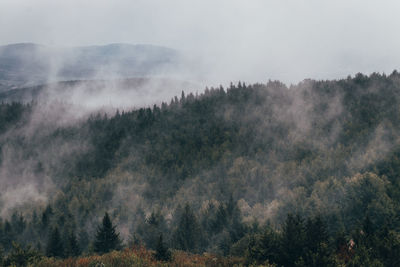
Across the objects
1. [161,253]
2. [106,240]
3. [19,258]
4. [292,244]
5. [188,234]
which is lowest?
[188,234]

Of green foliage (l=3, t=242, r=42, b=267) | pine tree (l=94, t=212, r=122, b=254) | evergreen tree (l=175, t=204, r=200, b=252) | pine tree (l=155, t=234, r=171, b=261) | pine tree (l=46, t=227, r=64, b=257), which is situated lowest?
evergreen tree (l=175, t=204, r=200, b=252)

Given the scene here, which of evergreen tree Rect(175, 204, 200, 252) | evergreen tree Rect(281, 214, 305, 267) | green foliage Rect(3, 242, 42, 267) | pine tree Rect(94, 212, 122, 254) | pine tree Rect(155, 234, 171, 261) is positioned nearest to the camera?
green foliage Rect(3, 242, 42, 267)

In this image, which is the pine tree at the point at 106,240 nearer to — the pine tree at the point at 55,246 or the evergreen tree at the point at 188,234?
the pine tree at the point at 55,246

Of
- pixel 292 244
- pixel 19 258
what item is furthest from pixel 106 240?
pixel 292 244

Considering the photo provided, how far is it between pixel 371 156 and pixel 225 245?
366ft

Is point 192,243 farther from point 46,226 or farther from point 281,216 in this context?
point 46,226

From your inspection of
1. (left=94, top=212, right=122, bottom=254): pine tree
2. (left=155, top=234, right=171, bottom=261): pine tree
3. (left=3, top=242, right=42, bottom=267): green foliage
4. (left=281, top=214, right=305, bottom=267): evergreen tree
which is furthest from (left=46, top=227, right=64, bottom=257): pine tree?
(left=281, top=214, right=305, bottom=267): evergreen tree

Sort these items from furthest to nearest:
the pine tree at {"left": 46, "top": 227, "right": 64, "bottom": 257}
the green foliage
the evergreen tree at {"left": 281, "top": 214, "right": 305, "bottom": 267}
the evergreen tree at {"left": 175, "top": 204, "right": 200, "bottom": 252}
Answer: the evergreen tree at {"left": 175, "top": 204, "right": 200, "bottom": 252} → the pine tree at {"left": 46, "top": 227, "right": 64, "bottom": 257} → the evergreen tree at {"left": 281, "top": 214, "right": 305, "bottom": 267} → the green foliage

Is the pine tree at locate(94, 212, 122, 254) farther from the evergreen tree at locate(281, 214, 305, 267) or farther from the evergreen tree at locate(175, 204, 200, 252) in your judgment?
the evergreen tree at locate(175, 204, 200, 252)

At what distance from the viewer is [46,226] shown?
557ft

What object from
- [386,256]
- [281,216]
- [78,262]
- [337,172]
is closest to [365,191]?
[281,216]

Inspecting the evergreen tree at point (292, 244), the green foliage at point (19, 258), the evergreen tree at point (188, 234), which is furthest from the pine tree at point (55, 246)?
the evergreen tree at point (292, 244)

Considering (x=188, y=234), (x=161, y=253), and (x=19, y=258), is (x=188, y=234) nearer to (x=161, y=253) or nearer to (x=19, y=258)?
(x=161, y=253)

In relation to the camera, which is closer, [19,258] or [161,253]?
[19,258]
